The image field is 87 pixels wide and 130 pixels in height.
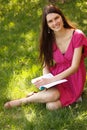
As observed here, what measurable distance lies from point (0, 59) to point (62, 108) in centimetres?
207

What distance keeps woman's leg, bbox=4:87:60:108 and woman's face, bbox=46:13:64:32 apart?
0.73 metres

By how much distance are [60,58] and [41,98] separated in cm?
54

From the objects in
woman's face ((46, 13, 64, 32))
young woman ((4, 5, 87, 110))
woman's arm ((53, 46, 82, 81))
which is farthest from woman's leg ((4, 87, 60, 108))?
woman's face ((46, 13, 64, 32))

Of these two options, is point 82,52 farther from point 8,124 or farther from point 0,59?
point 0,59

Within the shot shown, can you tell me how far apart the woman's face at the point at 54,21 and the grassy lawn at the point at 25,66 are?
3.14ft

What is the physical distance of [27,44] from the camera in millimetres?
6676

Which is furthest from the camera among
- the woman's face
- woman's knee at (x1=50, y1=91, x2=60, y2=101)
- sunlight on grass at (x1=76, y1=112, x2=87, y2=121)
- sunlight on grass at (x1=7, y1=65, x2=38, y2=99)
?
sunlight on grass at (x1=7, y1=65, x2=38, y2=99)

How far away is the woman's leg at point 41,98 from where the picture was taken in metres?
4.58

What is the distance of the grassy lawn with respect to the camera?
430cm

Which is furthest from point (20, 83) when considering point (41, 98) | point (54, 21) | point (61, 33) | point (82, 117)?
point (82, 117)

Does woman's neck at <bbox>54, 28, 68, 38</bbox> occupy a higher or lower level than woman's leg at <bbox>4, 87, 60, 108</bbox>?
higher

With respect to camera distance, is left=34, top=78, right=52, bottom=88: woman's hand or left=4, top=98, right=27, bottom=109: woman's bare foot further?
left=4, top=98, right=27, bottom=109: woman's bare foot

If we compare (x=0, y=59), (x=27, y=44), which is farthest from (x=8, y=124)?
(x=27, y=44)

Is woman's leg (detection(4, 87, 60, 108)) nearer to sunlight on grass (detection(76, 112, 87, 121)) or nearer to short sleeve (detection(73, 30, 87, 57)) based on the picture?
sunlight on grass (detection(76, 112, 87, 121))
